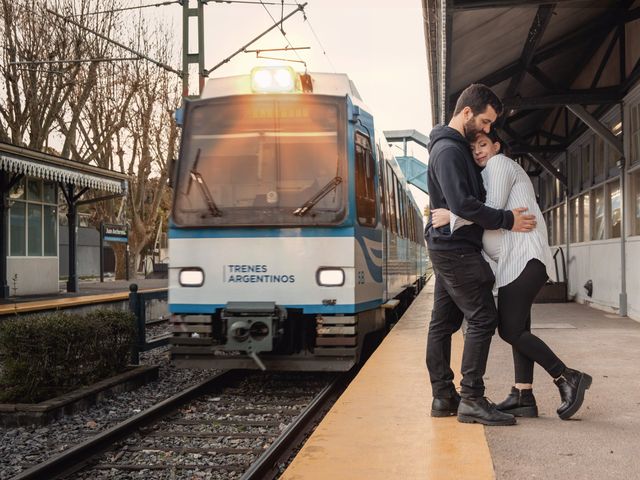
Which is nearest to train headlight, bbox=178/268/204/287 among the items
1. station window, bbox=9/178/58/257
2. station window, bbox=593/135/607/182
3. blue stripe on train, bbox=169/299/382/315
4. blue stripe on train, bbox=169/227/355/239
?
blue stripe on train, bbox=169/299/382/315

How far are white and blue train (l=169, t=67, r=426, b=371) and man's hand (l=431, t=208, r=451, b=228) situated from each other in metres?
2.83

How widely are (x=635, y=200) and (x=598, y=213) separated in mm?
2544

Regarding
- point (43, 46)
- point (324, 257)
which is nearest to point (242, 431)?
point (324, 257)

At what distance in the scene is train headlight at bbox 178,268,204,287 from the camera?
7004mm

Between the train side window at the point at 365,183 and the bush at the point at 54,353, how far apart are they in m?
3.02

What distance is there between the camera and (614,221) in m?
12.0

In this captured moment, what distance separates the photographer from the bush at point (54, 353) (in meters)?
6.85

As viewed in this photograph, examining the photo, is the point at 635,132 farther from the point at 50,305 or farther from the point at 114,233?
the point at 114,233

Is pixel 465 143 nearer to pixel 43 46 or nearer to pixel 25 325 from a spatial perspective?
pixel 25 325

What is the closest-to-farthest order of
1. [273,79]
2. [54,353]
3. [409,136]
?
[54,353] → [273,79] → [409,136]

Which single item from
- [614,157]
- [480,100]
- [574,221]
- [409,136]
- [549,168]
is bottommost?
[574,221]

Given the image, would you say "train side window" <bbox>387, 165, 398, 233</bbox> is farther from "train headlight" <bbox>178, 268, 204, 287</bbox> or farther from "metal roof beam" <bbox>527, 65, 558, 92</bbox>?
"train headlight" <bbox>178, 268, 204, 287</bbox>

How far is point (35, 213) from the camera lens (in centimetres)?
1911

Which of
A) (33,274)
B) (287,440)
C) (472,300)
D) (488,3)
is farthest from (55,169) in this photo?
(472,300)
